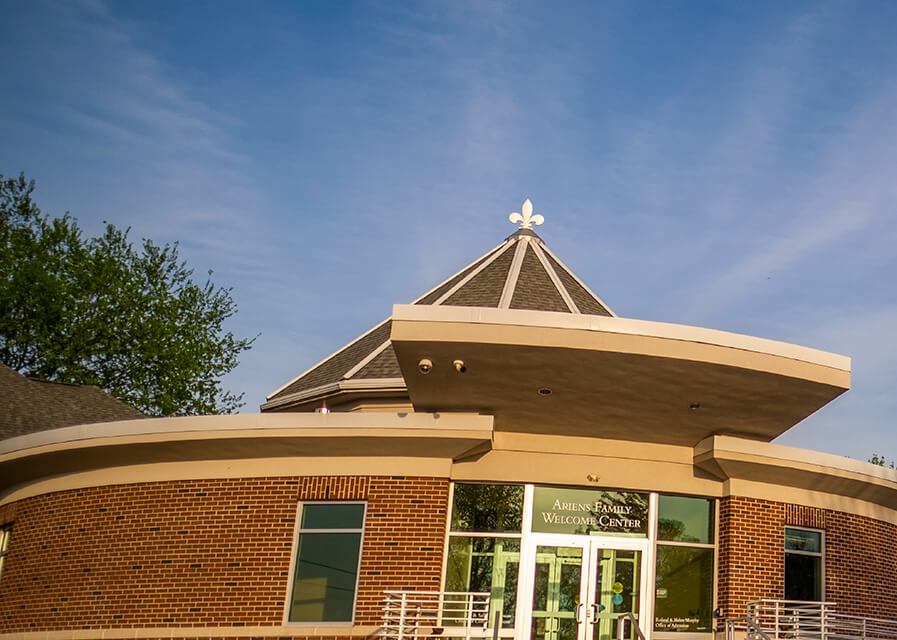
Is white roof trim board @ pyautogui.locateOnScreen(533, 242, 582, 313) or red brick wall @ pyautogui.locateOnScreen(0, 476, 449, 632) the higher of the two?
white roof trim board @ pyautogui.locateOnScreen(533, 242, 582, 313)

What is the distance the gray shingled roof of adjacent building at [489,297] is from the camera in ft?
61.1

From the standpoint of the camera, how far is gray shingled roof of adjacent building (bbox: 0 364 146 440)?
78.6 ft

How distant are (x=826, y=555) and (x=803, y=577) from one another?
57cm

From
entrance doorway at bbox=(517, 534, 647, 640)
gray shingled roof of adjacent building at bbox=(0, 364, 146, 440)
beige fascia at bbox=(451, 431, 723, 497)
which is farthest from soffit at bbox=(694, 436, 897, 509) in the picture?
gray shingled roof of adjacent building at bbox=(0, 364, 146, 440)

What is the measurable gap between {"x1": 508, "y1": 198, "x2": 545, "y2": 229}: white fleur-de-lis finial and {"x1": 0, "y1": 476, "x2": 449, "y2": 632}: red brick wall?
8740 mm

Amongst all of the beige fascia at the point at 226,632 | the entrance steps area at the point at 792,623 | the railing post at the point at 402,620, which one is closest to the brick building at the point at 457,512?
the beige fascia at the point at 226,632

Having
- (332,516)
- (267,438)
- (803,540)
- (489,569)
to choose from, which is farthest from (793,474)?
(267,438)

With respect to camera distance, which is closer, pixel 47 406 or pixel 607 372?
pixel 607 372

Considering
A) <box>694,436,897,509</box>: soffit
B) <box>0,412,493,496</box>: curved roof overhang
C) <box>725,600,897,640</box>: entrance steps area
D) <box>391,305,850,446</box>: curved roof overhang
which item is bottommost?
<box>725,600,897,640</box>: entrance steps area

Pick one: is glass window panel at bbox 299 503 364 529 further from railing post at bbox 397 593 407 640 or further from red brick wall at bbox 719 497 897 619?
red brick wall at bbox 719 497 897 619

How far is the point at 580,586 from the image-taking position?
15.2m

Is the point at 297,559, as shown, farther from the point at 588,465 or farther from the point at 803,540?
the point at 803,540

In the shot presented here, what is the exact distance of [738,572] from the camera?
1552 cm

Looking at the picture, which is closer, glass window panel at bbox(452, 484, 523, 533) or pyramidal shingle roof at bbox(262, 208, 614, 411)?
glass window panel at bbox(452, 484, 523, 533)
